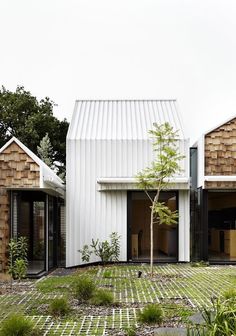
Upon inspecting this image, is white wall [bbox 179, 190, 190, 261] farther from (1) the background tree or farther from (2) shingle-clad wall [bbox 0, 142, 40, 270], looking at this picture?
(1) the background tree

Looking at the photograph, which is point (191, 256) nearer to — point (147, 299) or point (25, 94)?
point (147, 299)

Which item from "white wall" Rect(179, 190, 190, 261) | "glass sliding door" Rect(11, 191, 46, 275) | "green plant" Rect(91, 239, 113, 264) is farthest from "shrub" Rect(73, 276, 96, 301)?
"white wall" Rect(179, 190, 190, 261)

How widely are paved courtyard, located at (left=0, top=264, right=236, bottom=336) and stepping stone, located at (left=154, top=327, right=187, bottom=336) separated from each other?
391 mm

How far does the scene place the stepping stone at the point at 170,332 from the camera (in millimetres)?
6043

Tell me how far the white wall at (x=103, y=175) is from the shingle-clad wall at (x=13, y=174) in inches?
137

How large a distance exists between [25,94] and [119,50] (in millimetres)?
15082

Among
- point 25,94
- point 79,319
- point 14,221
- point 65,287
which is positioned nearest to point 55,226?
point 14,221

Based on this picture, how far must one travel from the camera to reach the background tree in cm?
3045

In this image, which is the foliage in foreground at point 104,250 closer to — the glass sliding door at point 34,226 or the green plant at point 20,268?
the glass sliding door at point 34,226

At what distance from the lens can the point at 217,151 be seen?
15.6 meters

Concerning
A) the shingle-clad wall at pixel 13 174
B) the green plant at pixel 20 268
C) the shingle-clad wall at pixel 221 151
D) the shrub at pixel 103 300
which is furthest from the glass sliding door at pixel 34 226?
the shrub at pixel 103 300

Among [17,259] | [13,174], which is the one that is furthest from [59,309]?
[13,174]

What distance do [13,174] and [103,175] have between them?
4.06 metres

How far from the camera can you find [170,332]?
20.3 feet
